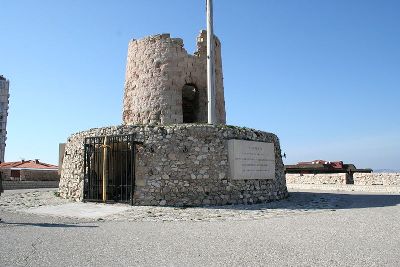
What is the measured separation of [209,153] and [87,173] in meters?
5.28

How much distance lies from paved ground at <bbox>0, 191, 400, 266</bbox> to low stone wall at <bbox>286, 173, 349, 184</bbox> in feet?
50.1

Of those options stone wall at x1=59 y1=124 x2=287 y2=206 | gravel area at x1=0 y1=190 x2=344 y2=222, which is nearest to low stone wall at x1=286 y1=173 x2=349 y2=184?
gravel area at x1=0 y1=190 x2=344 y2=222

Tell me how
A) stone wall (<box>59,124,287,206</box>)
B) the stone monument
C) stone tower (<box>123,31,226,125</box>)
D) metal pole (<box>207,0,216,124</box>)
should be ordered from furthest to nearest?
stone tower (<box>123,31,226,125</box>)
metal pole (<box>207,0,216,124</box>)
the stone monument
stone wall (<box>59,124,287,206</box>)

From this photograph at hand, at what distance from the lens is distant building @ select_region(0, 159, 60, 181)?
96.7ft

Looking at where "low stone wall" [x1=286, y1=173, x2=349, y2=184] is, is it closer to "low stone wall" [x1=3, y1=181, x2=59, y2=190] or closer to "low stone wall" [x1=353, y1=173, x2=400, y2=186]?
"low stone wall" [x1=353, y1=173, x2=400, y2=186]

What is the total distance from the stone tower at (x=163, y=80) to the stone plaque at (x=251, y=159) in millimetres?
3290

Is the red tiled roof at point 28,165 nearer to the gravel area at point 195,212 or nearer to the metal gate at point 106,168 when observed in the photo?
the metal gate at point 106,168

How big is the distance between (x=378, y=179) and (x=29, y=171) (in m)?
27.3

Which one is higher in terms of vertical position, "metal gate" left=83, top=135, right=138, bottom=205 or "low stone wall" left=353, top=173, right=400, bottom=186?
"metal gate" left=83, top=135, right=138, bottom=205

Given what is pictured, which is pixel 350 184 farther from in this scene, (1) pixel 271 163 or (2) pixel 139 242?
(2) pixel 139 242

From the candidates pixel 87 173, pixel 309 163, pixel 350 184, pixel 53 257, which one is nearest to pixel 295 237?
pixel 53 257

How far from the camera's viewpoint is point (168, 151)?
1341 centimetres

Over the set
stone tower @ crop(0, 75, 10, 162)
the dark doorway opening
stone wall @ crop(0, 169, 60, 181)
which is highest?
stone tower @ crop(0, 75, 10, 162)

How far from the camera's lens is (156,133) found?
13.6 m
